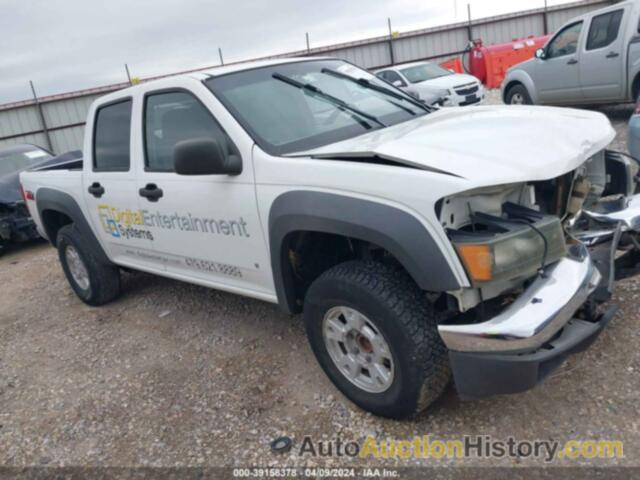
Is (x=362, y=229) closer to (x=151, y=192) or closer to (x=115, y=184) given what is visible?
(x=151, y=192)

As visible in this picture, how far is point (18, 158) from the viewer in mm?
9695

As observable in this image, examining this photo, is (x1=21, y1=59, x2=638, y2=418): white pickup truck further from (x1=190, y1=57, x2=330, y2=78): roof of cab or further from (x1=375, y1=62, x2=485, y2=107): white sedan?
(x1=375, y1=62, x2=485, y2=107): white sedan

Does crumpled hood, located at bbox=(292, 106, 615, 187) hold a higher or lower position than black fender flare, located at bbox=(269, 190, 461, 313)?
higher

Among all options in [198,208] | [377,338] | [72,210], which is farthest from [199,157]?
[72,210]

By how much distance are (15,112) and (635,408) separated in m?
20.0

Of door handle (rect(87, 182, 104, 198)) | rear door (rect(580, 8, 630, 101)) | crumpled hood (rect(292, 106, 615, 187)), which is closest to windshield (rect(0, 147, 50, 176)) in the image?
door handle (rect(87, 182, 104, 198))

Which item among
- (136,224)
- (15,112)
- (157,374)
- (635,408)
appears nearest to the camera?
(635,408)

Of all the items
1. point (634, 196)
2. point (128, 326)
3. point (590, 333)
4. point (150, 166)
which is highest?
point (150, 166)

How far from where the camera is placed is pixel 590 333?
242cm

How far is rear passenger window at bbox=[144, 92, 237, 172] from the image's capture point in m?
3.38

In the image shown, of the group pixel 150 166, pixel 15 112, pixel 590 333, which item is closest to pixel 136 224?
pixel 150 166

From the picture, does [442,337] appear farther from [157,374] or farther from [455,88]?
[455,88]

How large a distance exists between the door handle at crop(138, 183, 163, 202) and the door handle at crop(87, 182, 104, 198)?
25.8 inches

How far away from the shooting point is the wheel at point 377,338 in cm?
251
